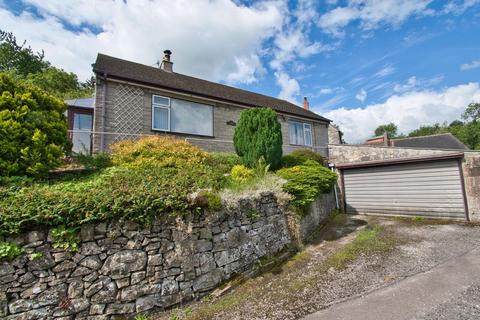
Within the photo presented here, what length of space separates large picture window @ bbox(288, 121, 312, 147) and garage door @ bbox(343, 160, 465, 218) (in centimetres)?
358

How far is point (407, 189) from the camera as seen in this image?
9.84 m

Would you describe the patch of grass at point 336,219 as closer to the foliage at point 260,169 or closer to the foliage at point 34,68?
the foliage at point 260,169

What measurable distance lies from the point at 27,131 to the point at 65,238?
2.78 meters

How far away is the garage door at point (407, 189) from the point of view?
892cm

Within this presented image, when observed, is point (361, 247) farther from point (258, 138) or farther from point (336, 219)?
point (258, 138)

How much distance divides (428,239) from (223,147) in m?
8.04

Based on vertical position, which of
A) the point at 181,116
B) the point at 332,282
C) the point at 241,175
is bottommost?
the point at 332,282

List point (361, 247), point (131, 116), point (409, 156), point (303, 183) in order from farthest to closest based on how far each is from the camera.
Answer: point (409, 156)
point (131, 116)
point (303, 183)
point (361, 247)

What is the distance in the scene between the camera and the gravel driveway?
12.1 ft

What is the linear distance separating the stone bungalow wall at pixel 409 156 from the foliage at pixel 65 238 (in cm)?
1159

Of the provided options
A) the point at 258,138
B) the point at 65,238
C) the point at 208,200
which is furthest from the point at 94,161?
the point at 258,138

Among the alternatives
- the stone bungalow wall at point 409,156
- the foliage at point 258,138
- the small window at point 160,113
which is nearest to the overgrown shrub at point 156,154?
the foliage at point 258,138

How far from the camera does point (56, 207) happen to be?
130 inches

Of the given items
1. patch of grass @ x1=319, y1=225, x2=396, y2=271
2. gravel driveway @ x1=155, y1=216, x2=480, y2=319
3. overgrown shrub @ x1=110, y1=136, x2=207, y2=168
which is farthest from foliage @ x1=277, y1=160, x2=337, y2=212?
overgrown shrub @ x1=110, y1=136, x2=207, y2=168
